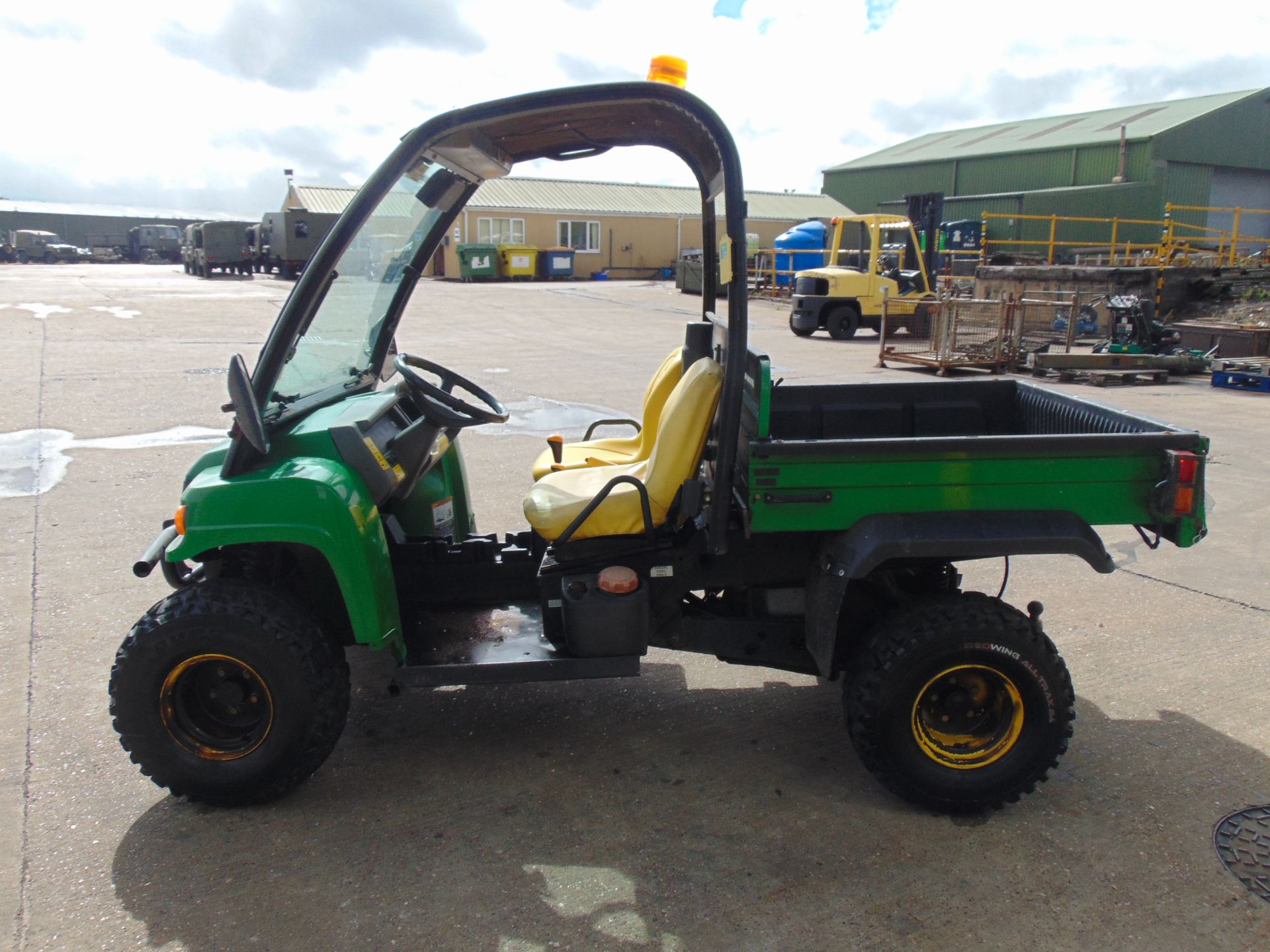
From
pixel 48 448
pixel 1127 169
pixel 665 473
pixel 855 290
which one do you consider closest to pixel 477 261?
pixel 855 290

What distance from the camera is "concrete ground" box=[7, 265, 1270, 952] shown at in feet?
8.57

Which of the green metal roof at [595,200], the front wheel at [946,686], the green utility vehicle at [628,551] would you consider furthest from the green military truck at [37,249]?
the front wheel at [946,686]

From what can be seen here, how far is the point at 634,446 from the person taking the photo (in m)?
4.80

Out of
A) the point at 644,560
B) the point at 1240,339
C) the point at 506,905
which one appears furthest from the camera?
the point at 1240,339

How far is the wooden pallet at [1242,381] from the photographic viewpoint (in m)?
12.4

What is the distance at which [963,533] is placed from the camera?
9.90 ft

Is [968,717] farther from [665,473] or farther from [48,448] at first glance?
[48,448]

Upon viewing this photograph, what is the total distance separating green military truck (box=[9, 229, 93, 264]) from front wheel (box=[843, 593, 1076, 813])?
5804cm

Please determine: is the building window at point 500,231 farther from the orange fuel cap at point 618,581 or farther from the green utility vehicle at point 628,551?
the orange fuel cap at point 618,581

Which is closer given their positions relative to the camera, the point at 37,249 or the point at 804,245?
the point at 804,245

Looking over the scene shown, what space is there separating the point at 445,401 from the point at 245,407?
1.04 m

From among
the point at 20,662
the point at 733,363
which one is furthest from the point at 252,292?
the point at 733,363

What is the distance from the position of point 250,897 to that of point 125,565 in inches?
123

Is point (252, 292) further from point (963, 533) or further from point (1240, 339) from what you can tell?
point (963, 533)
